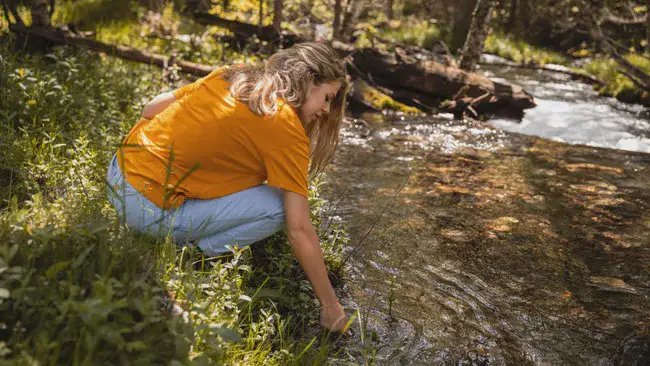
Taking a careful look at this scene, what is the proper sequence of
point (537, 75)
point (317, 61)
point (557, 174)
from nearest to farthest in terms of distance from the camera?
point (317, 61) < point (557, 174) < point (537, 75)

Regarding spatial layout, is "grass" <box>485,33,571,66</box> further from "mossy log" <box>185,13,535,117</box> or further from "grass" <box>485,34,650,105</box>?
"mossy log" <box>185,13,535,117</box>

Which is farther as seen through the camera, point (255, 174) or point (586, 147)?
point (586, 147)

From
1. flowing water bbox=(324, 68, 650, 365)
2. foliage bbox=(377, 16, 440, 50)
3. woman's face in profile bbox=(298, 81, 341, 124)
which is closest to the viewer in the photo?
woman's face in profile bbox=(298, 81, 341, 124)

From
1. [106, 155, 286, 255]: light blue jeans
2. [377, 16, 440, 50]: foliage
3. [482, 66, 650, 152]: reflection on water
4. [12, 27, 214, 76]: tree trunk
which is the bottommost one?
[377, 16, 440, 50]: foliage

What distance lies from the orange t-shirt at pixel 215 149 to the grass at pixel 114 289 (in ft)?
1.02

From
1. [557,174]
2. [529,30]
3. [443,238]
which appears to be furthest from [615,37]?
[443,238]

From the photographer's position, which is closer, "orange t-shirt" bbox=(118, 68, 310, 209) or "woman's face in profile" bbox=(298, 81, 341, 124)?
"orange t-shirt" bbox=(118, 68, 310, 209)

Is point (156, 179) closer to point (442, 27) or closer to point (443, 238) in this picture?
point (443, 238)

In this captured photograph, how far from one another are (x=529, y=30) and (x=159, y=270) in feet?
72.1

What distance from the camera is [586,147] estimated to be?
24.9ft

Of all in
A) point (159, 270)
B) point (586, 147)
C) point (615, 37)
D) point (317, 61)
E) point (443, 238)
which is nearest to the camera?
point (159, 270)

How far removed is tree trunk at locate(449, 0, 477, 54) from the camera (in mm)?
19031

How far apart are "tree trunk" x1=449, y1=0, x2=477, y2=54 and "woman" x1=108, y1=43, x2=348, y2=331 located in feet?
55.5

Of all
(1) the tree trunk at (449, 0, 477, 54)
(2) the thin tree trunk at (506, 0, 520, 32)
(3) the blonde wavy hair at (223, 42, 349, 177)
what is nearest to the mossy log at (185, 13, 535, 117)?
(3) the blonde wavy hair at (223, 42, 349, 177)
